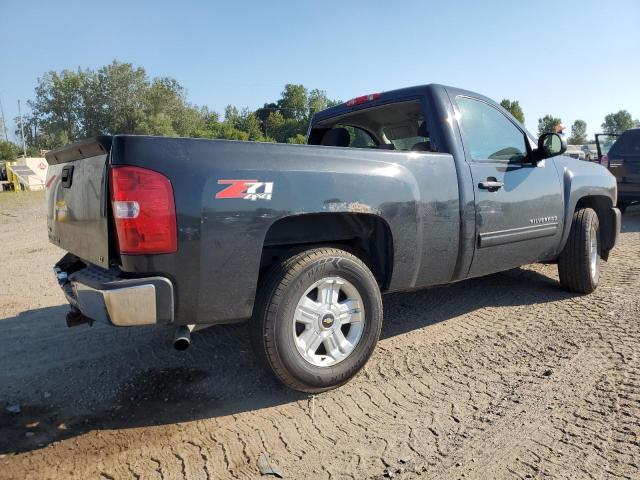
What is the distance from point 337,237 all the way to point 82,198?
5.12 feet

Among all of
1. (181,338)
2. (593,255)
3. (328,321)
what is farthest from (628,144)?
(181,338)

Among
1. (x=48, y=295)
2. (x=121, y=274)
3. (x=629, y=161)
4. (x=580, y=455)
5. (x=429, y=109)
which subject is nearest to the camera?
(x=580, y=455)

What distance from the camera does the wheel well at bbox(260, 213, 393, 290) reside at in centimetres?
278

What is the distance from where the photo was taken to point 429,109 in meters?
3.47

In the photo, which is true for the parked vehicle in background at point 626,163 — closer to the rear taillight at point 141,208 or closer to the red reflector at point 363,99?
the red reflector at point 363,99

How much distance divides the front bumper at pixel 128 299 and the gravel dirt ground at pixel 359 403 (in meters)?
0.67

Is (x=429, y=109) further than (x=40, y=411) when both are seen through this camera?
Yes

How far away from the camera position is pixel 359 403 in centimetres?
266

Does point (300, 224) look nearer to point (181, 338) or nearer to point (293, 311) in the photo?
point (293, 311)

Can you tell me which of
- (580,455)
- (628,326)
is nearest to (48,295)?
(580,455)

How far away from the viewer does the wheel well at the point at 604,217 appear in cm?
489

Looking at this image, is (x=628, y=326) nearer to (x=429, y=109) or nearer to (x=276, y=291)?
(x=429, y=109)

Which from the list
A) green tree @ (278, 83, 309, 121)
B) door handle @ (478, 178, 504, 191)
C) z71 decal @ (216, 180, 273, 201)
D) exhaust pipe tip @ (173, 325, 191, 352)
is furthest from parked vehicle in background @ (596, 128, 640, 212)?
green tree @ (278, 83, 309, 121)

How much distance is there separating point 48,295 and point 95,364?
2.13m
